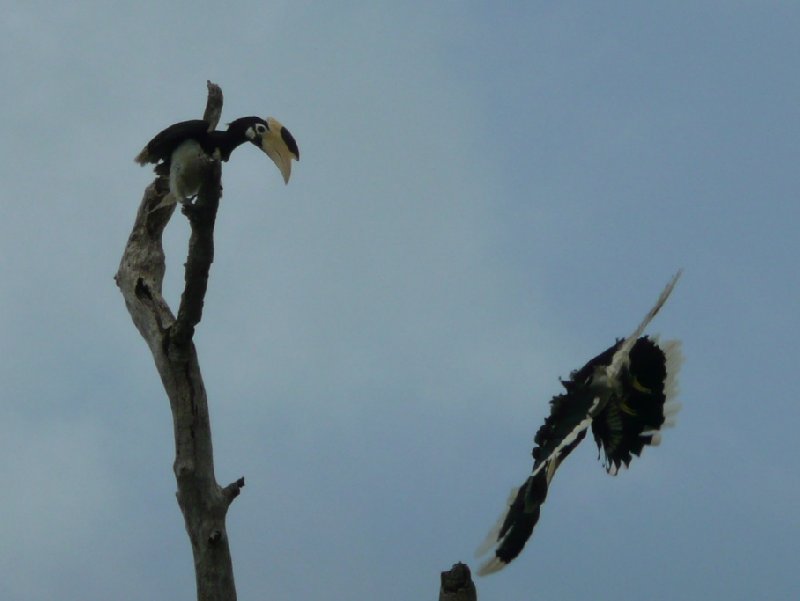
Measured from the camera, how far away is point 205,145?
4.73m

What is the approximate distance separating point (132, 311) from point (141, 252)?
30 centimetres

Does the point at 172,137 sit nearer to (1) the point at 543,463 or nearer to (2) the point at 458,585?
(1) the point at 543,463

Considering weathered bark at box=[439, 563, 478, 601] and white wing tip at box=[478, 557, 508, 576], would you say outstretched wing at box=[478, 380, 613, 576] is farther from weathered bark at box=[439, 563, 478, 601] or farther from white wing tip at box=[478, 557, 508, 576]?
weathered bark at box=[439, 563, 478, 601]

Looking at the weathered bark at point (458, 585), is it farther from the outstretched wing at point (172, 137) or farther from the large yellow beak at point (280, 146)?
the outstretched wing at point (172, 137)

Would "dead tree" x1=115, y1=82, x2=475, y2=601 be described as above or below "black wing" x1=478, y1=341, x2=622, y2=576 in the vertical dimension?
above

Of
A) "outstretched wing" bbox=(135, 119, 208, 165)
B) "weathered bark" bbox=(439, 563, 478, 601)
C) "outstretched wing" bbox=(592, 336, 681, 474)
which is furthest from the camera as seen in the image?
"outstretched wing" bbox=(135, 119, 208, 165)

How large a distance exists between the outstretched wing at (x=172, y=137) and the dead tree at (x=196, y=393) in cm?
11

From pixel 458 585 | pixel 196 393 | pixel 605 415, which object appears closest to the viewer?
pixel 458 585

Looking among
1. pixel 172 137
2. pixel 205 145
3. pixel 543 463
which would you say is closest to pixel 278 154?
pixel 205 145

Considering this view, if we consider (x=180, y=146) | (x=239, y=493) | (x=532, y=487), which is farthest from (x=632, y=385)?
(x=180, y=146)

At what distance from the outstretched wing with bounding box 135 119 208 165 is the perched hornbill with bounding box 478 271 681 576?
196 cm

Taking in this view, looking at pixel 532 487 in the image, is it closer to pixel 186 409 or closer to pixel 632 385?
pixel 632 385

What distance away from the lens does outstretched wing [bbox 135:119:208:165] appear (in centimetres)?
478

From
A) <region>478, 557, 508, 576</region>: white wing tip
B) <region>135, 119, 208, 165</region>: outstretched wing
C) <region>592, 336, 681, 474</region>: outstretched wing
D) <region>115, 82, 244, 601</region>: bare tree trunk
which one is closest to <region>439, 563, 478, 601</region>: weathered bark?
<region>478, 557, 508, 576</region>: white wing tip
